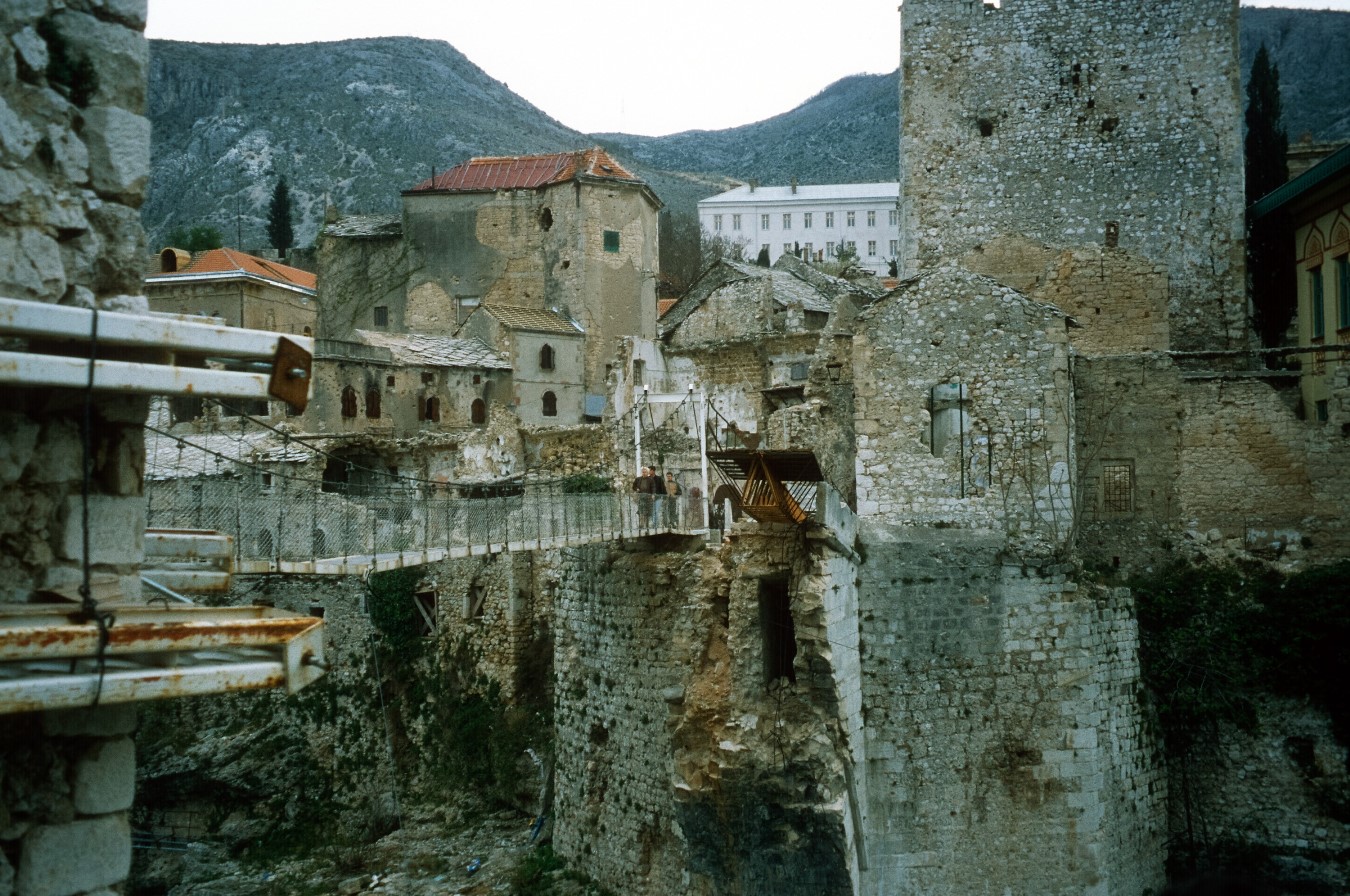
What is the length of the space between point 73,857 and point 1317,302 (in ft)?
67.2

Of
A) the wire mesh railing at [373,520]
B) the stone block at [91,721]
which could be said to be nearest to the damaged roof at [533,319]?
the wire mesh railing at [373,520]

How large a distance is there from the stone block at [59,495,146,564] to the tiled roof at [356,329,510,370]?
27.6m

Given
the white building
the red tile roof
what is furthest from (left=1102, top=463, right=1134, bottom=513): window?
the white building

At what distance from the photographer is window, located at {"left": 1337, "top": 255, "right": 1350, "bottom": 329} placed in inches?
741

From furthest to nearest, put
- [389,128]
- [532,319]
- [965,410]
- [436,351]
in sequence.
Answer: [389,128] → [532,319] → [436,351] → [965,410]

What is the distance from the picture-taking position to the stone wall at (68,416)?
4902 millimetres

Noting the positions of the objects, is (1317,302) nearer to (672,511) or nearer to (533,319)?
(672,511)

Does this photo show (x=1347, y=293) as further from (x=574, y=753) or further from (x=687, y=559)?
(x=574, y=753)

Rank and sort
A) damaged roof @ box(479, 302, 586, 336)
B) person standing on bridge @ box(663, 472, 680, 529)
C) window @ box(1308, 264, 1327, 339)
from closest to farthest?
1. person standing on bridge @ box(663, 472, 680, 529)
2. window @ box(1308, 264, 1327, 339)
3. damaged roof @ box(479, 302, 586, 336)

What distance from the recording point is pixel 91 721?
5.09 meters

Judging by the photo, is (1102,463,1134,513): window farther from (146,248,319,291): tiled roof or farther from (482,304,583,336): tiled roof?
(146,248,319,291): tiled roof

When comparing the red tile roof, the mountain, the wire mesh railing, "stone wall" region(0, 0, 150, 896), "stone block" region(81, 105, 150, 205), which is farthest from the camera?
the mountain

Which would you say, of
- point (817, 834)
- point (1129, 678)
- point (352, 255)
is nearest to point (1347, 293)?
point (1129, 678)

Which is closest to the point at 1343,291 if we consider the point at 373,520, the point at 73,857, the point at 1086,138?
the point at 1086,138
